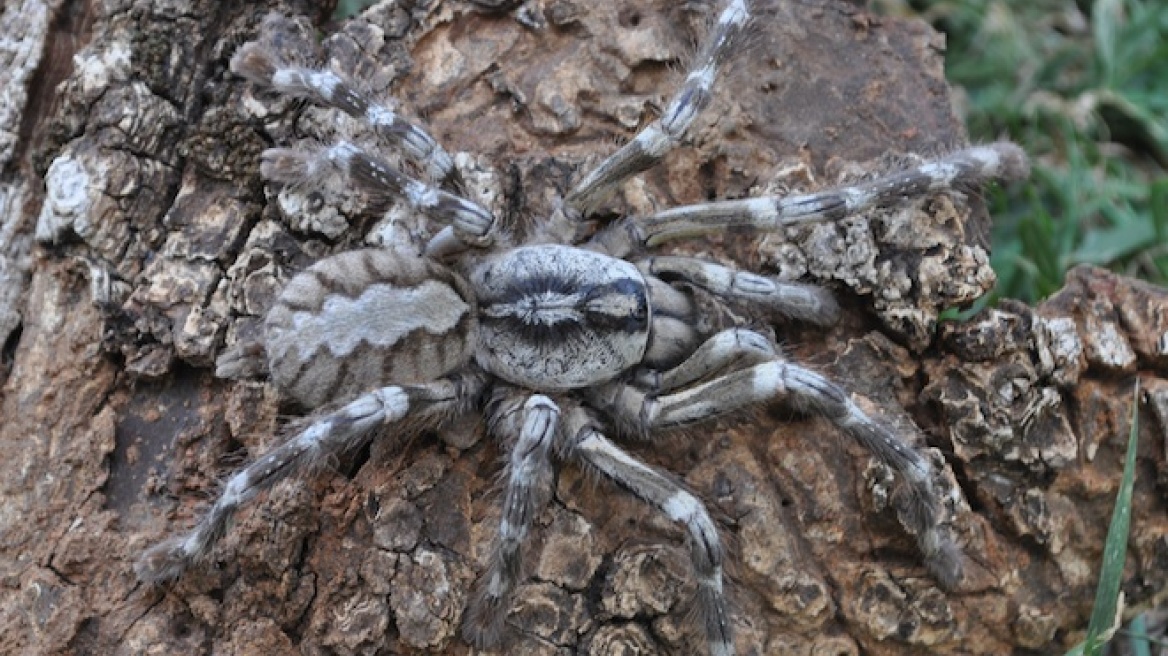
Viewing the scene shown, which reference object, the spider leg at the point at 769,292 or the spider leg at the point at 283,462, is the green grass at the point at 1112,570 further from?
the spider leg at the point at 283,462

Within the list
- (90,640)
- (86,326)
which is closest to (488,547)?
(90,640)

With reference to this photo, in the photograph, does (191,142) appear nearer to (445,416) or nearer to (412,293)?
(412,293)

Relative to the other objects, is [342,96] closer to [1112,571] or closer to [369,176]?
[369,176]

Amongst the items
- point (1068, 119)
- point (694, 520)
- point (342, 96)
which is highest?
point (342, 96)

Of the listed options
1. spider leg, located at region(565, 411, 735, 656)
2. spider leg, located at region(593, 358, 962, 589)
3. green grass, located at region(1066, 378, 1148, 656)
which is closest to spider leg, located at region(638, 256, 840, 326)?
spider leg, located at region(593, 358, 962, 589)

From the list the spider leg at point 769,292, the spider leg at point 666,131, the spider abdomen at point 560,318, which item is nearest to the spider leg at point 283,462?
the spider abdomen at point 560,318

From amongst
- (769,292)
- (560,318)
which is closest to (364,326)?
(560,318)
